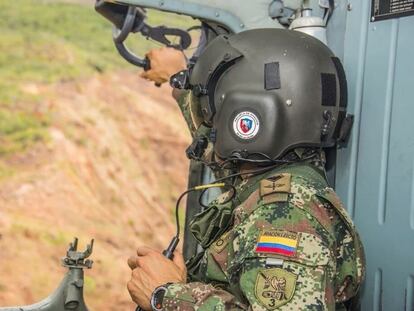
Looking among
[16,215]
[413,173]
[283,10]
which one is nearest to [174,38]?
[283,10]

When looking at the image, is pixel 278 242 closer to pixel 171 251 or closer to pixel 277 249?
pixel 277 249

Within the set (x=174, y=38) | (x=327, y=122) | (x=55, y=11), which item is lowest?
(x=327, y=122)

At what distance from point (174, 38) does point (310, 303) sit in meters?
1.58

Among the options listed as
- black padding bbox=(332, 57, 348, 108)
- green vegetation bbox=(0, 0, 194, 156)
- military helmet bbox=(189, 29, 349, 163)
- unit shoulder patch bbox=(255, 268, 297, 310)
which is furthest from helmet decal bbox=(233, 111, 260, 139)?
green vegetation bbox=(0, 0, 194, 156)

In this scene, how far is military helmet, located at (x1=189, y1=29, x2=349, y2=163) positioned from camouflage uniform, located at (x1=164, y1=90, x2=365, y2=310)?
0.34 feet

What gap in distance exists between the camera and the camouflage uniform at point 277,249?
5.54ft

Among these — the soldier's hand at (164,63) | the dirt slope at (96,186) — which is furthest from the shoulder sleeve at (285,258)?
the dirt slope at (96,186)

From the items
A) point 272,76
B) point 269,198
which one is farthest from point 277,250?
point 272,76

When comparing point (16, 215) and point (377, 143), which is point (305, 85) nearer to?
point (377, 143)

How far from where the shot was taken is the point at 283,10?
2453 mm

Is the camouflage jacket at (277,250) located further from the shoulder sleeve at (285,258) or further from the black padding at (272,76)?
the black padding at (272,76)

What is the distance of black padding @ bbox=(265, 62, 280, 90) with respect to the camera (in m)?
1.92

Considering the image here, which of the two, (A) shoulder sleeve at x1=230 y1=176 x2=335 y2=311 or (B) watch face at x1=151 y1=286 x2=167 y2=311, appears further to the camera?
(B) watch face at x1=151 y1=286 x2=167 y2=311

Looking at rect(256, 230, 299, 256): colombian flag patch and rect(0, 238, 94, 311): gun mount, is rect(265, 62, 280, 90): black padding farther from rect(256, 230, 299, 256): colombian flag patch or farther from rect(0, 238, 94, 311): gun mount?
rect(0, 238, 94, 311): gun mount
